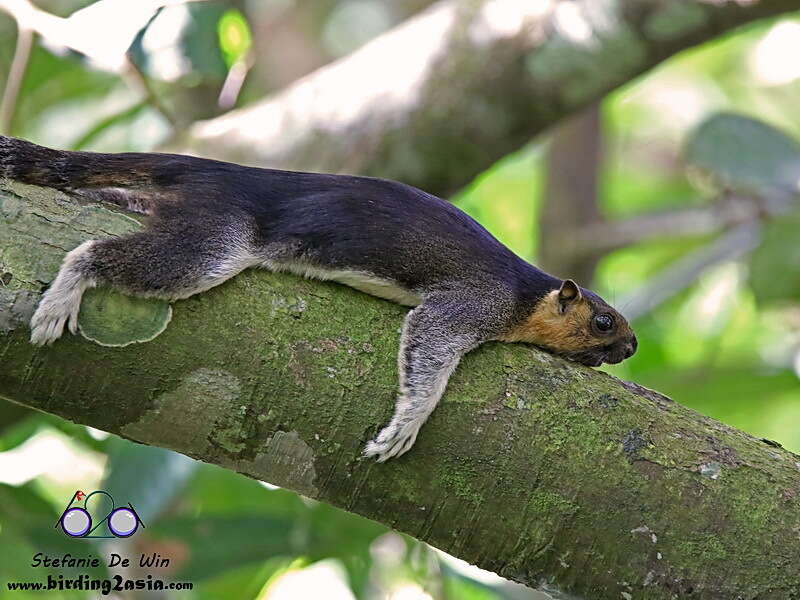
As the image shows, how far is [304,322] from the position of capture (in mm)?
2729

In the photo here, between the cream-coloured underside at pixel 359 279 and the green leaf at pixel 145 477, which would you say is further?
the green leaf at pixel 145 477

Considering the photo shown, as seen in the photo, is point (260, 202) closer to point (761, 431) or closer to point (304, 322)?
point (304, 322)

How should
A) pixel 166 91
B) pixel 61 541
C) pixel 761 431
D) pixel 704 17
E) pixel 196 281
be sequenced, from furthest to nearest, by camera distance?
pixel 761 431
pixel 166 91
pixel 704 17
pixel 61 541
pixel 196 281

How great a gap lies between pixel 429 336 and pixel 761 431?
4298mm

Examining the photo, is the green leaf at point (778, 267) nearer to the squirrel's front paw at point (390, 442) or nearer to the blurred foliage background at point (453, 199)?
the blurred foliage background at point (453, 199)

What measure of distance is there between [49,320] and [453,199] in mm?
3533

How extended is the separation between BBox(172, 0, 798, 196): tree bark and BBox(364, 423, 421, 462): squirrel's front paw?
2.36m

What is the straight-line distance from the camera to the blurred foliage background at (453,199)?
13.5 ft

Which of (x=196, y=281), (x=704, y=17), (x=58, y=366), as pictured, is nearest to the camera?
(x=58, y=366)

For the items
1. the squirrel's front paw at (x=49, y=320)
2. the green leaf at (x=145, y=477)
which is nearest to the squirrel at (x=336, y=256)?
the squirrel's front paw at (x=49, y=320)

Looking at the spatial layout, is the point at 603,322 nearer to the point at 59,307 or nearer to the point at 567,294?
the point at 567,294

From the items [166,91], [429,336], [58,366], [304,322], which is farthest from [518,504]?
[166,91]

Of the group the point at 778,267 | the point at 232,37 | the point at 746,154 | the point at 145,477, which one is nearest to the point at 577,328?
the point at 145,477

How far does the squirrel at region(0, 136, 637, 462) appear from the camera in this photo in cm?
265
